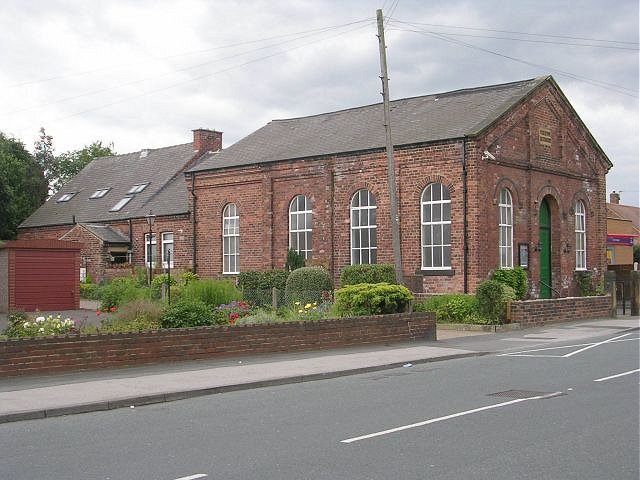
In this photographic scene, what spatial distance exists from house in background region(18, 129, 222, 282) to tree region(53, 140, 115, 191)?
20.8 m

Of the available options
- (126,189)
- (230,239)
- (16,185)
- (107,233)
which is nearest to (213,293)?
(230,239)

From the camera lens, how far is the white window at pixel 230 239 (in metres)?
35.3

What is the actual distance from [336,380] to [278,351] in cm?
345

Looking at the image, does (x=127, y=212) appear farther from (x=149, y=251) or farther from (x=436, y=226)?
(x=436, y=226)

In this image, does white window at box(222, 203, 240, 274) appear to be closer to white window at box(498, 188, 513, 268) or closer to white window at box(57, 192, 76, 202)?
white window at box(498, 188, 513, 268)

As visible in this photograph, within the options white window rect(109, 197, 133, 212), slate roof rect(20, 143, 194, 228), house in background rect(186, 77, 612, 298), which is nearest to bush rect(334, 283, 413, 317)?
house in background rect(186, 77, 612, 298)

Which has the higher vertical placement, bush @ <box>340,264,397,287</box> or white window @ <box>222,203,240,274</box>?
white window @ <box>222,203,240,274</box>

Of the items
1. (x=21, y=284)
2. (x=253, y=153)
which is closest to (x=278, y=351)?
(x=21, y=284)

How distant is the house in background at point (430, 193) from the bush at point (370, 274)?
2216 millimetres

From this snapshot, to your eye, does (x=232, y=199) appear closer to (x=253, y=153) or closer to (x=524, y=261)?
(x=253, y=153)

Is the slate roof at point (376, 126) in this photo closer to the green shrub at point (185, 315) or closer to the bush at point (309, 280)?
the bush at point (309, 280)

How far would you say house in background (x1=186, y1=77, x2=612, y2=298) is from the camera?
2773 cm

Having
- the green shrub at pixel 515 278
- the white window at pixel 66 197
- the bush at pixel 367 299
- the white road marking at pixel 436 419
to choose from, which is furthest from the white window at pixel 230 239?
the white road marking at pixel 436 419

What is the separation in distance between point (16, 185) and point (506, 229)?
36.7m
